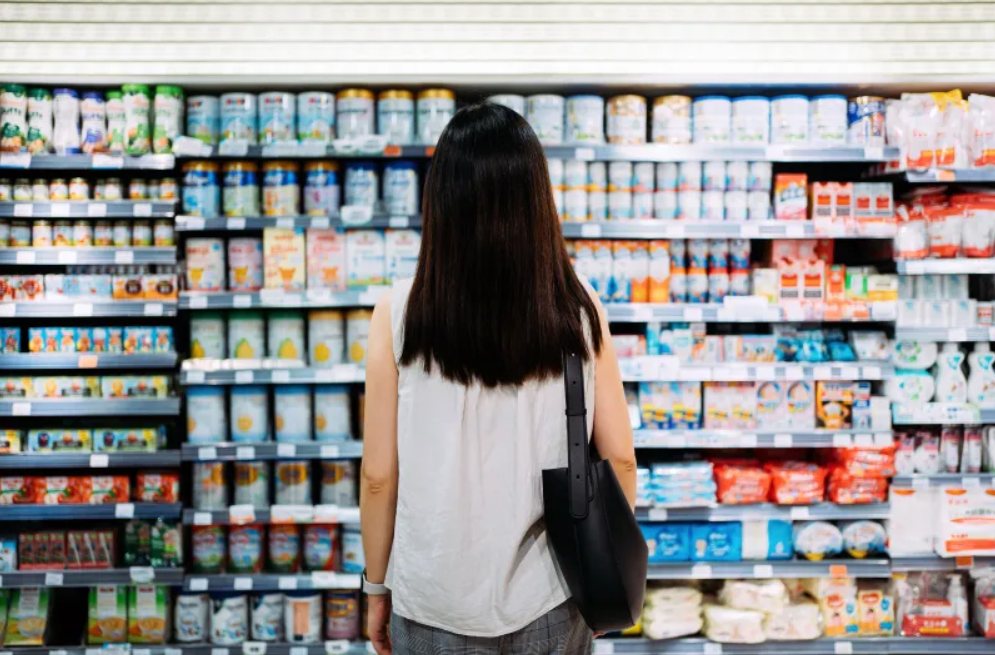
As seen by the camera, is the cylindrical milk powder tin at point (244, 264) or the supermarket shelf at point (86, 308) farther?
the cylindrical milk powder tin at point (244, 264)

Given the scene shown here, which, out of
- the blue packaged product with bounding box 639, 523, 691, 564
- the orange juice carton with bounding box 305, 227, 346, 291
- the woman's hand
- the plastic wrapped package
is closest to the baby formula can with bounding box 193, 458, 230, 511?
the orange juice carton with bounding box 305, 227, 346, 291

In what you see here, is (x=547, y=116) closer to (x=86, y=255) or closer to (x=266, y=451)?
(x=266, y=451)

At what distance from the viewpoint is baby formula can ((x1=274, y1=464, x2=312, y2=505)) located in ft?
11.9

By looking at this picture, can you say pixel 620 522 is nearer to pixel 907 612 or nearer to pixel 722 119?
pixel 722 119

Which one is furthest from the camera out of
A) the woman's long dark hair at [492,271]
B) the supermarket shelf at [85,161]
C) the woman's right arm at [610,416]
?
the supermarket shelf at [85,161]

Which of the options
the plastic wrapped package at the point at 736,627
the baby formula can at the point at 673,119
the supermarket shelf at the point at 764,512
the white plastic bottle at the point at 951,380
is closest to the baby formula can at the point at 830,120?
the baby formula can at the point at 673,119

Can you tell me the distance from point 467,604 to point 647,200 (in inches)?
100

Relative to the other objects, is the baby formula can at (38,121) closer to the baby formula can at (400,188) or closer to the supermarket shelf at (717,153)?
the baby formula can at (400,188)

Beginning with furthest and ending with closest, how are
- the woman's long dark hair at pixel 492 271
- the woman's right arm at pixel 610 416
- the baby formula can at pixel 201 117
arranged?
the baby formula can at pixel 201 117 → the woman's right arm at pixel 610 416 → the woman's long dark hair at pixel 492 271

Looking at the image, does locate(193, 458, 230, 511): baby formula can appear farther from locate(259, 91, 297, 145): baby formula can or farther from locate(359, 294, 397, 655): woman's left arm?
locate(359, 294, 397, 655): woman's left arm

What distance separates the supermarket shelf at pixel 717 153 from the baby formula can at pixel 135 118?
1768 millimetres

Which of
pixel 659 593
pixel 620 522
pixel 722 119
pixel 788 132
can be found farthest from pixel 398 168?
pixel 620 522

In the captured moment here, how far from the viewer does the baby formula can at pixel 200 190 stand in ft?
11.7

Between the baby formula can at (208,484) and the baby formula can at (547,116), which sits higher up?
the baby formula can at (547,116)
